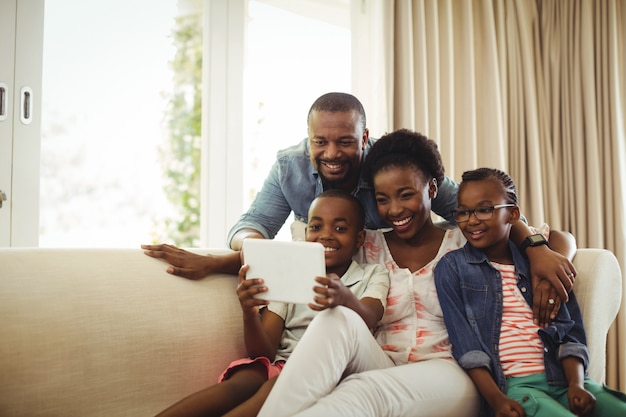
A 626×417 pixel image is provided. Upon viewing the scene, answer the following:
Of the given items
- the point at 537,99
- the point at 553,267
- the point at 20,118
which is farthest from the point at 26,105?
the point at 537,99

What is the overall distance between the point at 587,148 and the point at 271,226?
217 cm

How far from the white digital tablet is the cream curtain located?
170 centimetres

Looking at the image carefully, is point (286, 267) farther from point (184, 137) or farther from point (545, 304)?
point (184, 137)

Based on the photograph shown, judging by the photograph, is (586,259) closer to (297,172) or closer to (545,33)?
(297,172)

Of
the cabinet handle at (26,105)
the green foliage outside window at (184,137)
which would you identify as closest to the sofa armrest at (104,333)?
the cabinet handle at (26,105)

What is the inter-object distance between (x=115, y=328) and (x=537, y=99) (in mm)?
2827

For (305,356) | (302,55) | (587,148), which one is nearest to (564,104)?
(587,148)

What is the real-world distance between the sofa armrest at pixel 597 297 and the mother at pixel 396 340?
369 millimetres

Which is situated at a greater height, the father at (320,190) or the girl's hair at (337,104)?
the girl's hair at (337,104)

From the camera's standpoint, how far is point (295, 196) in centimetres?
209

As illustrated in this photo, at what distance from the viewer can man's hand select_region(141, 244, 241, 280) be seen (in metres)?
1.71

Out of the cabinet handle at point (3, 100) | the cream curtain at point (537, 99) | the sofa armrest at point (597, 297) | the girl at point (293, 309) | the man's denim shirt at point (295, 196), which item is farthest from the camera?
the cream curtain at point (537, 99)

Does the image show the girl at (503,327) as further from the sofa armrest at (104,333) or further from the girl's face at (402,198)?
the sofa armrest at (104,333)

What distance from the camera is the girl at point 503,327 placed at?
143 centimetres
